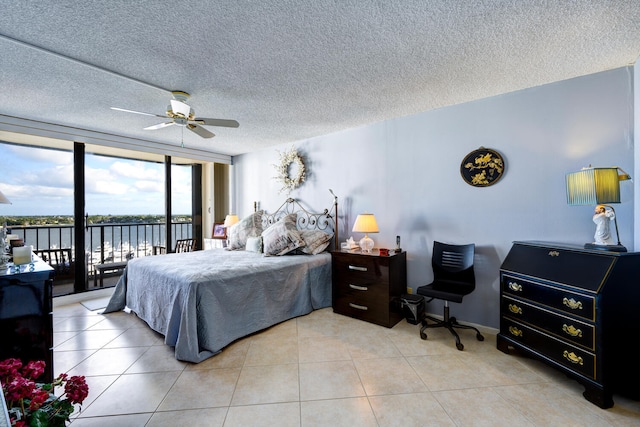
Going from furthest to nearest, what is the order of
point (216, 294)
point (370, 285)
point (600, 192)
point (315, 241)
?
point (315, 241) → point (370, 285) → point (216, 294) → point (600, 192)

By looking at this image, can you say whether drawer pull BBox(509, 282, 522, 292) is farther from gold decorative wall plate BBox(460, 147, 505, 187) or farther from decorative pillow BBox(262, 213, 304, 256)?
decorative pillow BBox(262, 213, 304, 256)

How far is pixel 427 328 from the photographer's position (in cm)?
282

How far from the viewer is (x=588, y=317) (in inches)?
69.1

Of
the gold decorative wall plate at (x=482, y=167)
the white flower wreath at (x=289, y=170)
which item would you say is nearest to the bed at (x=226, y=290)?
the white flower wreath at (x=289, y=170)

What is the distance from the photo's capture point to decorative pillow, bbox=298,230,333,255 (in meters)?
3.62

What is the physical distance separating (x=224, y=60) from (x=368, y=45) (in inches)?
43.1

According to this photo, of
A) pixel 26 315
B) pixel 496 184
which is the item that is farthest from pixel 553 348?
pixel 26 315

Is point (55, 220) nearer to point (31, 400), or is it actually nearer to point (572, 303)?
point (31, 400)

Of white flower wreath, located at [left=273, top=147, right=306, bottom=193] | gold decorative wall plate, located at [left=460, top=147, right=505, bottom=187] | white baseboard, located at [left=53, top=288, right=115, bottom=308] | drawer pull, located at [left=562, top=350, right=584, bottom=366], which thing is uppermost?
white flower wreath, located at [left=273, top=147, right=306, bottom=193]

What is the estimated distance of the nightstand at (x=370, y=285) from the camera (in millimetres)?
2902

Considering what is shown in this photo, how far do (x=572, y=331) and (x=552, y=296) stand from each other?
0.24 meters

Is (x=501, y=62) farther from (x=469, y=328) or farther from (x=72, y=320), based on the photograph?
(x=72, y=320)

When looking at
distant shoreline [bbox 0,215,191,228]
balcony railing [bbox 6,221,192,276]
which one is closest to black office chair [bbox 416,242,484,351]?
balcony railing [bbox 6,221,192,276]

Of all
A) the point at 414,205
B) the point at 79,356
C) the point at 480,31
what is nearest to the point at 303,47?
the point at 480,31
